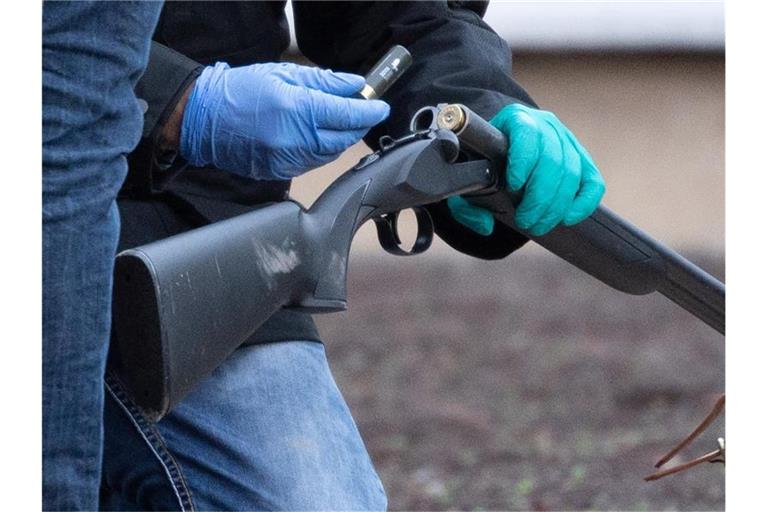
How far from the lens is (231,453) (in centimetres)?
170

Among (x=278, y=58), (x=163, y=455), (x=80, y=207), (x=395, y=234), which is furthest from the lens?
(x=278, y=58)

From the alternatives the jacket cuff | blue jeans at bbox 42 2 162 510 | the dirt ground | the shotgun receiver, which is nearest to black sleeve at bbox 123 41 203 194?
the jacket cuff

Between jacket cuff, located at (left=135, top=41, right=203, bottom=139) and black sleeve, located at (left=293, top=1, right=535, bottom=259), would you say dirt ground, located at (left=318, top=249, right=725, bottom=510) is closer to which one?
black sleeve, located at (left=293, top=1, right=535, bottom=259)

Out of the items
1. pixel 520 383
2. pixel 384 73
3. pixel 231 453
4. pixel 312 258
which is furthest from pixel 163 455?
pixel 520 383

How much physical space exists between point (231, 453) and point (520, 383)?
12.7ft

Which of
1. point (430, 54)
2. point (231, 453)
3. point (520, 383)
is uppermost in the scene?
point (430, 54)

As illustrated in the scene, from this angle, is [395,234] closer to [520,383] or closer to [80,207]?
[80,207]

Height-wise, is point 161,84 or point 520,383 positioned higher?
point 161,84

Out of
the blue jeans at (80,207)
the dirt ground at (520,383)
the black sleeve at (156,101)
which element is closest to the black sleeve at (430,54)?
the black sleeve at (156,101)

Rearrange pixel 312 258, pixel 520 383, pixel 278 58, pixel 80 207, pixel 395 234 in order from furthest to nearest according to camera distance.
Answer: pixel 520 383
pixel 278 58
pixel 395 234
pixel 312 258
pixel 80 207

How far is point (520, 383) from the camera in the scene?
5.47 m

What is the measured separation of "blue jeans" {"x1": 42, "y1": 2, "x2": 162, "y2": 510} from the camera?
3.62 ft

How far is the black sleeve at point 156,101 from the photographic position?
157 cm

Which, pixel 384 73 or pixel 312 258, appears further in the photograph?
pixel 384 73
